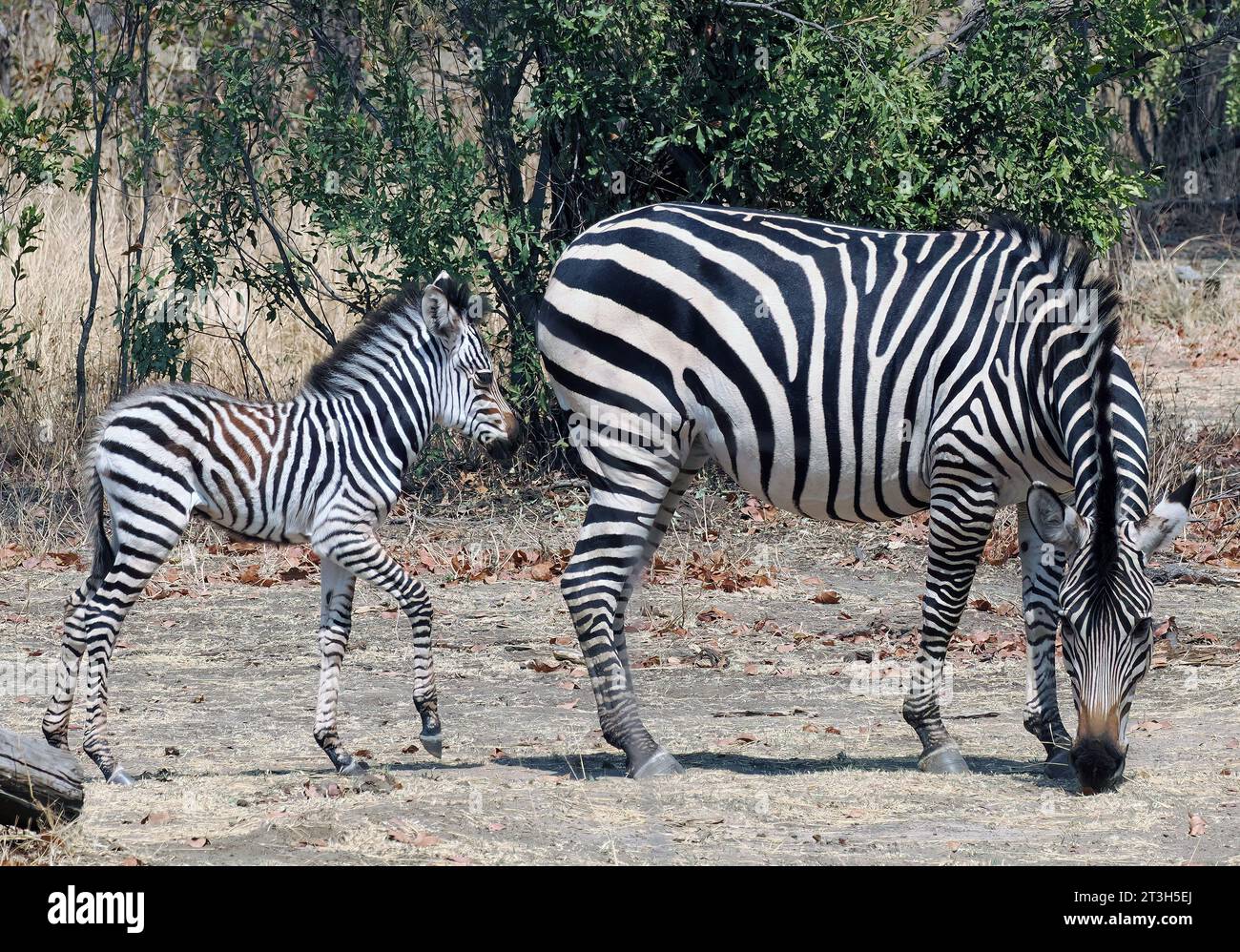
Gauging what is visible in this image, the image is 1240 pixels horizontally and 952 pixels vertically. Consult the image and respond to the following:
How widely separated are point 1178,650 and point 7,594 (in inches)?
276

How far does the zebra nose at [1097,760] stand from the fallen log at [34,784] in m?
3.55

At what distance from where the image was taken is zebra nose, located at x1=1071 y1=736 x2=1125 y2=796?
19.0 ft

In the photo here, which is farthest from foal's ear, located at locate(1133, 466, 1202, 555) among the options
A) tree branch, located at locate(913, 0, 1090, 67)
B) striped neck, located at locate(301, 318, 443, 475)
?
tree branch, located at locate(913, 0, 1090, 67)

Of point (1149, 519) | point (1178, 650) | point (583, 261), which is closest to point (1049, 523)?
point (1149, 519)

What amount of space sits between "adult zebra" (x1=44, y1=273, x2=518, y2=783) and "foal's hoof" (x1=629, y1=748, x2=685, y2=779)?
856mm

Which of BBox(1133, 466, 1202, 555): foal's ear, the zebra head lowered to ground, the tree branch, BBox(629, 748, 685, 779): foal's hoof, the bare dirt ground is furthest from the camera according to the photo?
the tree branch

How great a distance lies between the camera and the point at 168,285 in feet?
43.0

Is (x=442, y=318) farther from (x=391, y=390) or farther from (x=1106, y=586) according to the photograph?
(x=1106, y=586)

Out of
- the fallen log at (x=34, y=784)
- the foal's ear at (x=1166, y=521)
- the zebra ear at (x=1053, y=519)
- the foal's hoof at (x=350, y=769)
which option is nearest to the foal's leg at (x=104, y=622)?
the foal's hoof at (x=350, y=769)

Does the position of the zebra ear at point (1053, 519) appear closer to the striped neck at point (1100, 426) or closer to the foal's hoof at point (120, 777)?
the striped neck at point (1100, 426)

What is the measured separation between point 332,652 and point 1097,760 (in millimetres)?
3094

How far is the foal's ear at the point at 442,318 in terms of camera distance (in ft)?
23.7

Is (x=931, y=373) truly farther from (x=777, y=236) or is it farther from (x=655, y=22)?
(x=655, y=22)

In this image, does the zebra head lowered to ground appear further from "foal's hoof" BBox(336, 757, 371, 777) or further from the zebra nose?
"foal's hoof" BBox(336, 757, 371, 777)
